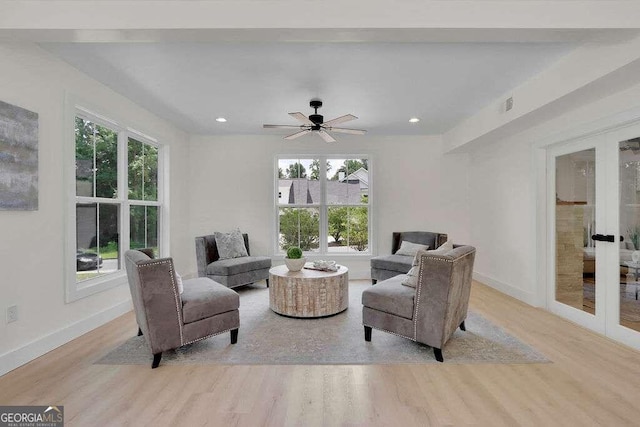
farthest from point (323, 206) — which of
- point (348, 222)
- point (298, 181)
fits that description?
point (298, 181)

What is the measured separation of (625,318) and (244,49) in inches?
170

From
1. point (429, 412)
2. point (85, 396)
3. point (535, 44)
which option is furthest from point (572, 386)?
point (85, 396)

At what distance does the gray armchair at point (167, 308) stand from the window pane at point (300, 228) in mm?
2931

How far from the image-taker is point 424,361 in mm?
2463

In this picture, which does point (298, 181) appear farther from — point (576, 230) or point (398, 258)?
point (576, 230)

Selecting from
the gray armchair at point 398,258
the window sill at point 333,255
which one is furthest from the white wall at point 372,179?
the gray armchair at point 398,258

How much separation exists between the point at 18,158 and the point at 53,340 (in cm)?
162

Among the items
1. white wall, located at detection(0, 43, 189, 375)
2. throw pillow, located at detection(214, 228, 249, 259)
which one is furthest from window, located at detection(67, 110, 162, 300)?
throw pillow, located at detection(214, 228, 249, 259)

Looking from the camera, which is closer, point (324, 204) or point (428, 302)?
point (428, 302)

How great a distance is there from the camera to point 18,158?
2.40 meters

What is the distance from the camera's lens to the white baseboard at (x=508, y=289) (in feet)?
12.9

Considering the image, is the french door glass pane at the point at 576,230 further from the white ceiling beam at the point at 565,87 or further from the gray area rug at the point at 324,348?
the gray area rug at the point at 324,348

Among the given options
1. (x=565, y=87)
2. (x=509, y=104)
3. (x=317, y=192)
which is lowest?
(x=317, y=192)

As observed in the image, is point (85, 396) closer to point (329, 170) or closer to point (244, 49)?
point (244, 49)
